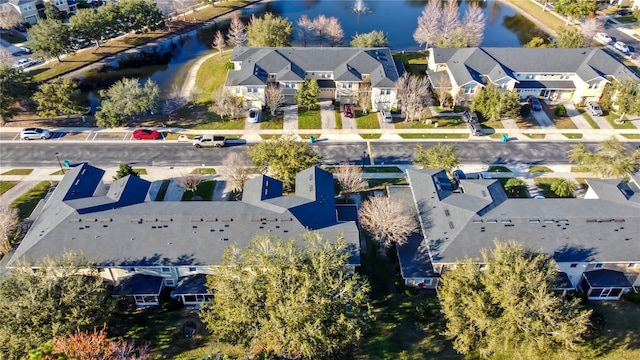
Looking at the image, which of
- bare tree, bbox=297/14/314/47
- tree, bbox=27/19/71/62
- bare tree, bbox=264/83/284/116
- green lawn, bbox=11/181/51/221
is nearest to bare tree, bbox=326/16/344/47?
bare tree, bbox=297/14/314/47

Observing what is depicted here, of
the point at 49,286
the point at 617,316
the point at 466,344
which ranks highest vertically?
the point at 49,286

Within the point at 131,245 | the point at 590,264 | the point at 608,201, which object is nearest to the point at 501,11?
the point at 608,201

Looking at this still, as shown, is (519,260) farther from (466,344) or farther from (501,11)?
(501,11)

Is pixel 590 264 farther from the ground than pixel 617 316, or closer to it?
farther from the ground

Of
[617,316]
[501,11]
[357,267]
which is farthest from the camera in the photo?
[501,11]

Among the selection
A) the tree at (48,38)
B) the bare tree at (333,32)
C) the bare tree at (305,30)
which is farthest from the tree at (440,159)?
the tree at (48,38)

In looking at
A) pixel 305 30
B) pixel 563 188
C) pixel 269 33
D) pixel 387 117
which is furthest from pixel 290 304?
pixel 305 30

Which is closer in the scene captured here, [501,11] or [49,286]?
[49,286]

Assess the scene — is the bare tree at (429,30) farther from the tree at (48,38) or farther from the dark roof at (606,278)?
the tree at (48,38)

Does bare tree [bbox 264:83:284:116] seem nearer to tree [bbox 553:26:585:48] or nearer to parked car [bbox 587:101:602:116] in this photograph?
parked car [bbox 587:101:602:116]
